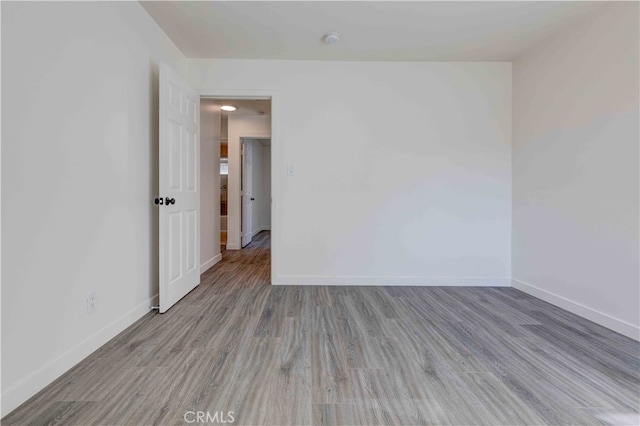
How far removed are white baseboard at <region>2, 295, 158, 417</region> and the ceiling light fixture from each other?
8.69ft

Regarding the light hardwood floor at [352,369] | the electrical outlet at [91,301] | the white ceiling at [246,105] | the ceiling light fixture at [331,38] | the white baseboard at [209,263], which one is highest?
the white ceiling at [246,105]

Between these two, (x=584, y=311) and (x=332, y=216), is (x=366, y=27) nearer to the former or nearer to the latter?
(x=332, y=216)

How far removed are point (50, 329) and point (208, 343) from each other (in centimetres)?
76

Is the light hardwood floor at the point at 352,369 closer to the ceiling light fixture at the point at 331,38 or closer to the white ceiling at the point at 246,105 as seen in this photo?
the ceiling light fixture at the point at 331,38

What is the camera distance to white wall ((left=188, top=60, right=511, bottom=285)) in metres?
2.87

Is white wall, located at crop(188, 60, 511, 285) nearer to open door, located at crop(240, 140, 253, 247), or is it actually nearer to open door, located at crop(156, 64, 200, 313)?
open door, located at crop(156, 64, 200, 313)

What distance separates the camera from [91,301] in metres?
1.60

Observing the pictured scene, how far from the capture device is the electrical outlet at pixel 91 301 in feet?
5.19

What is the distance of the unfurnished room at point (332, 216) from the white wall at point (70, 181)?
0.04 feet

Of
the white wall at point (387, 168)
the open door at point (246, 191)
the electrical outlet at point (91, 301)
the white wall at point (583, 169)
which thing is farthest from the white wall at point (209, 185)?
the white wall at point (583, 169)

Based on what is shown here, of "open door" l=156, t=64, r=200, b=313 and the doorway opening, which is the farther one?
the doorway opening

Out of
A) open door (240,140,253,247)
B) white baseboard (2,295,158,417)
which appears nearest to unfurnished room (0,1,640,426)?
white baseboard (2,295,158,417)

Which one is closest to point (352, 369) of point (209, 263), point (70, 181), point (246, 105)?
point (70, 181)

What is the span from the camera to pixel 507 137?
2.90 meters
